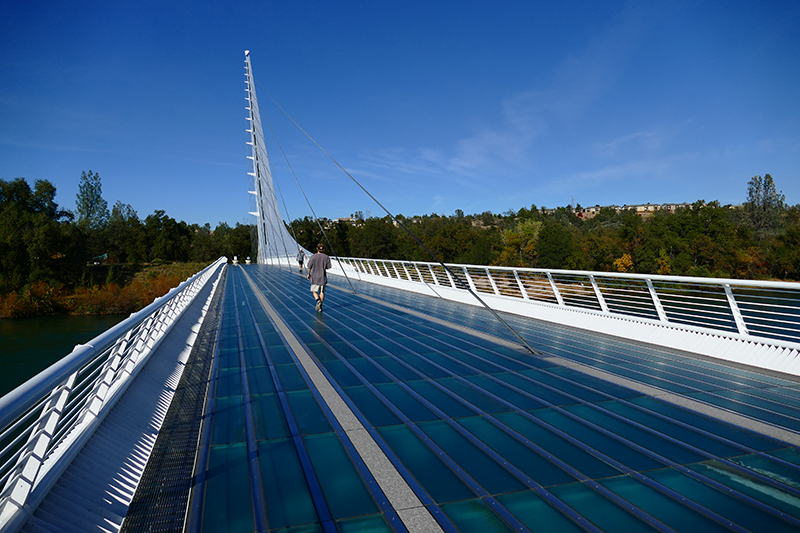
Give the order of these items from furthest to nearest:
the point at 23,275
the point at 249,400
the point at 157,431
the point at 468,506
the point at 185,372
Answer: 1. the point at 23,275
2. the point at 185,372
3. the point at 249,400
4. the point at 157,431
5. the point at 468,506

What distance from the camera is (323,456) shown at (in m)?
3.12

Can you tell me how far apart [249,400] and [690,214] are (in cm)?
8698

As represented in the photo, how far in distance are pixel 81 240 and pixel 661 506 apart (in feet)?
223

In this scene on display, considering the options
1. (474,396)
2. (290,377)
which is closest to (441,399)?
(474,396)

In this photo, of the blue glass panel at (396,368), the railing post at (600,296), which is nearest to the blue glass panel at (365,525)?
the blue glass panel at (396,368)

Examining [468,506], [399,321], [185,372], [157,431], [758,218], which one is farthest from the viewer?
[758,218]

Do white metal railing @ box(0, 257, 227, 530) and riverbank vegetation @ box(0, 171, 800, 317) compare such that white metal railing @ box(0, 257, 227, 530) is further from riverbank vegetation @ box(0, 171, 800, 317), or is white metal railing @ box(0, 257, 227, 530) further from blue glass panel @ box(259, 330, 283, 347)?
riverbank vegetation @ box(0, 171, 800, 317)

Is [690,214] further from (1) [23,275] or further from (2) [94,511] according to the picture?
(1) [23,275]

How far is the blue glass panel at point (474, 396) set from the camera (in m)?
4.03

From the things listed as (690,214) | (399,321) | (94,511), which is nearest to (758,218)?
(690,214)

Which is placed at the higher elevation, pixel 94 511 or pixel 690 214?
pixel 690 214

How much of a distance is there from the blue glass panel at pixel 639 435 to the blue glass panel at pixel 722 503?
27cm

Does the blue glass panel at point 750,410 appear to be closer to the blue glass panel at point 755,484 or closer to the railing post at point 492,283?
the blue glass panel at point 755,484

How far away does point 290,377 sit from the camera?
5078mm
